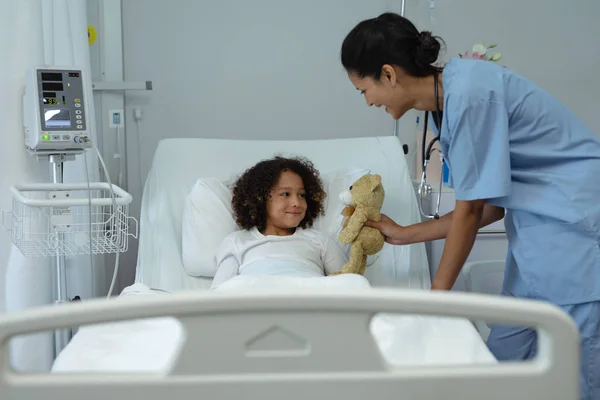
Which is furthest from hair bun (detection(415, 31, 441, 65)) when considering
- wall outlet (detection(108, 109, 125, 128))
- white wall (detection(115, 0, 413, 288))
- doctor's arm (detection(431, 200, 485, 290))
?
wall outlet (detection(108, 109, 125, 128))

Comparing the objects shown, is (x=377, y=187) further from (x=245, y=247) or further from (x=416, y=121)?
(x=416, y=121)

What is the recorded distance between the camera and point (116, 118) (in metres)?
3.15

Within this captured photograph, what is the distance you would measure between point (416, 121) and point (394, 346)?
7.12 ft

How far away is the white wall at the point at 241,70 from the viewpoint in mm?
3191

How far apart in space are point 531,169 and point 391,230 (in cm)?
54

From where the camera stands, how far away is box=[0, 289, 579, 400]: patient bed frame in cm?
95

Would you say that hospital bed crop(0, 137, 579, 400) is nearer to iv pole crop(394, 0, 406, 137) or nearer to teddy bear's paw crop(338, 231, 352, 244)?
teddy bear's paw crop(338, 231, 352, 244)

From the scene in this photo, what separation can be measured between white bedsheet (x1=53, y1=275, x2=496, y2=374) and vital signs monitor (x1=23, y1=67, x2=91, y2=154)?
2.37 feet

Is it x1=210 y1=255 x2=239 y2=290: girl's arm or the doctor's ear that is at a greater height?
the doctor's ear

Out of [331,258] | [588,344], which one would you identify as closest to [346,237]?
[331,258]

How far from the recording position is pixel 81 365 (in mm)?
1331

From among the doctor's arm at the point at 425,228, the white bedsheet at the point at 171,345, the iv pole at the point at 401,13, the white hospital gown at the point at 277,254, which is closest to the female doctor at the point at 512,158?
the doctor's arm at the point at 425,228

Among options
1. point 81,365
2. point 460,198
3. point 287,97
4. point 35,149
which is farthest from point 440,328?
point 287,97

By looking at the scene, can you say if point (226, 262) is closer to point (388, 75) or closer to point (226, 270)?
point (226, 270)
